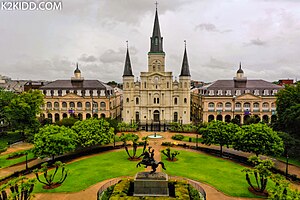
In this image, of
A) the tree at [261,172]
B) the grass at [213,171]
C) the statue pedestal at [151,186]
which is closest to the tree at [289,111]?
the grass at [213,171]

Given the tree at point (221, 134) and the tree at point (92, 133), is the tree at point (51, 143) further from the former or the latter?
the tree at point (221, 134)

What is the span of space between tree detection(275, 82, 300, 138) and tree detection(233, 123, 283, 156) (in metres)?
8.02

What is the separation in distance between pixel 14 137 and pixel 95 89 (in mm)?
26644

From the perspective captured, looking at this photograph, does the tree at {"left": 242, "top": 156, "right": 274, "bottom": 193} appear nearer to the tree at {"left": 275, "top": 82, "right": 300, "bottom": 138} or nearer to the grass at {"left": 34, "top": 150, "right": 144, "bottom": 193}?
the grass at {"left": 34, "top": 150, "right": 144, "bottom": 193}

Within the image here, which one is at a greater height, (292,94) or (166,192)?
(292,94)

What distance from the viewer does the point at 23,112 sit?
52344mm

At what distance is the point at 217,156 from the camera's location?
4262 centimetres

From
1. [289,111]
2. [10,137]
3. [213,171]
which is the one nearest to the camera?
[213,171]

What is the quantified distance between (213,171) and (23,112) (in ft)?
136

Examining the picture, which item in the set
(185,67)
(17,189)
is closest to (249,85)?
(185,67)

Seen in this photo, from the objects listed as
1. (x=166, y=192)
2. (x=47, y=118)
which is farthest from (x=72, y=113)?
(x=166, y=192)

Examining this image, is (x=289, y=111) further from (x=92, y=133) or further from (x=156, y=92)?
(x=156, y=92)

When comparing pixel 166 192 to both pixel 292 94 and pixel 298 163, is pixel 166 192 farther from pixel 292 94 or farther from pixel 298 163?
pixel 292 94

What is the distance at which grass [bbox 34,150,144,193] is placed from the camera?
2894 centimetres
